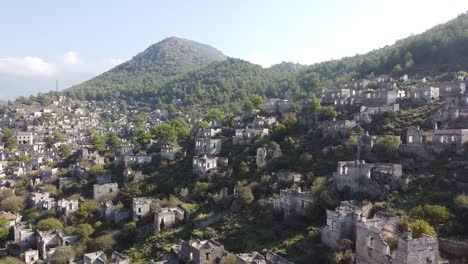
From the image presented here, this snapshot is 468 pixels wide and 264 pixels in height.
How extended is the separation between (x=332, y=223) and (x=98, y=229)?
60.6 feet

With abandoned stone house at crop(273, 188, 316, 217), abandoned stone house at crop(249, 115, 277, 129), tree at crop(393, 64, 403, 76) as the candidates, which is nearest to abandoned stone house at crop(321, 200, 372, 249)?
abandoned stone house at crop(273, 188, 316, 217)

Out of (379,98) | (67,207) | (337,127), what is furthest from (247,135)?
(67,207)

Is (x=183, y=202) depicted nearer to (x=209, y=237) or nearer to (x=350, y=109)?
(x=209, y=237)

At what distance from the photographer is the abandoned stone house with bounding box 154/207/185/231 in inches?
1254

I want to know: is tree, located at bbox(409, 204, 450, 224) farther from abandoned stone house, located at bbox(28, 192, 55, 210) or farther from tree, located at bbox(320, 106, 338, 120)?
abandoned stone house, located at bbox(28, 192, 55, 210)

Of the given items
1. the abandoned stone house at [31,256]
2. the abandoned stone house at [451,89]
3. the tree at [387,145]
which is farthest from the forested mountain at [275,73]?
the abandoned stone house at [31,256]

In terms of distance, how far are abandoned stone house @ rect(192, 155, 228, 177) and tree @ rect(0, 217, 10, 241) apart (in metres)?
14.8

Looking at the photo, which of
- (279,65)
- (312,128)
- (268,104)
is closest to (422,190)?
(312,128)

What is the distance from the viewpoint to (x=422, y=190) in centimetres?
2617

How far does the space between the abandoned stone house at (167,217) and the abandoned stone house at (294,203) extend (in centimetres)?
727

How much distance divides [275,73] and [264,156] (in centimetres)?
8490

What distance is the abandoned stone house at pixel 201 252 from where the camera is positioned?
25.0 m

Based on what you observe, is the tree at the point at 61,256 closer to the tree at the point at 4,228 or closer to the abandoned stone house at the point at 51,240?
the abandoned stone house at the point at 51,240

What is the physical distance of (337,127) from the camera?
124 feet
